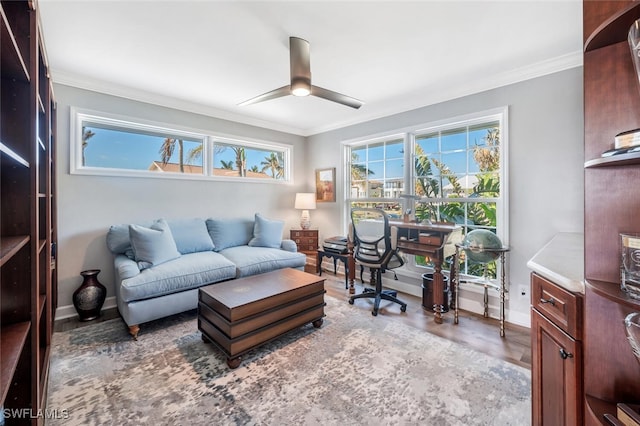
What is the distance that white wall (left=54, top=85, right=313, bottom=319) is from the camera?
2857 mm

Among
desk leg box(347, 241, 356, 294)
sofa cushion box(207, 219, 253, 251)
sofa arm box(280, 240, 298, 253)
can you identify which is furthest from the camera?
sofa arm box(280, 240, 298, 253)

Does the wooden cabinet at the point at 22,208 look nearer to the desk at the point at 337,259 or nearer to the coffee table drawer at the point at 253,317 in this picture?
the coffee table drawer at the point at 253,317

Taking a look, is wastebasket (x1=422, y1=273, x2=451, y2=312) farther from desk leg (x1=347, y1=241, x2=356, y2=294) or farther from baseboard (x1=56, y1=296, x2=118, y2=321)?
baseboard (x1=56, y1=296, x2=118, y2=321)

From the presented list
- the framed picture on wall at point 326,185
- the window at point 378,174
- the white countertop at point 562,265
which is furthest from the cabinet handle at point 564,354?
the framed picture on wall at point 326,185

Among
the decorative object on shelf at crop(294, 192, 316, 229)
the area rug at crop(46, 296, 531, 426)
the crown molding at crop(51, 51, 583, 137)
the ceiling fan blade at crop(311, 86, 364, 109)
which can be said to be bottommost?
the area rug at crop(46, 296, 531, 426)

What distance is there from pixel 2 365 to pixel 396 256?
114 inches

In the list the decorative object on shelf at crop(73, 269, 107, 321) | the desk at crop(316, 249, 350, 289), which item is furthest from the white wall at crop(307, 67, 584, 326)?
the decorative object on shelf at crop(73, 269, 107, 321)

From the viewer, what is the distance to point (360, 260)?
10.4 feet

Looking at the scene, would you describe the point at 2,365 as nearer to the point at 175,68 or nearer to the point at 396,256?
the point at 175,68

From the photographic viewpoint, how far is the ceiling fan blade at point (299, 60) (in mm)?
2156

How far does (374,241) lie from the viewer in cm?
298

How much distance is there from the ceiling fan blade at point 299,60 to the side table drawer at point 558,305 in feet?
6.64

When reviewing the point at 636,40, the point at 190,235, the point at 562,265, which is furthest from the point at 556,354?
the point at 190,235

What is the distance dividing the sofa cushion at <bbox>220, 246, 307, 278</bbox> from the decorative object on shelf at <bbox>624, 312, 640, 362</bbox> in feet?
9.68
